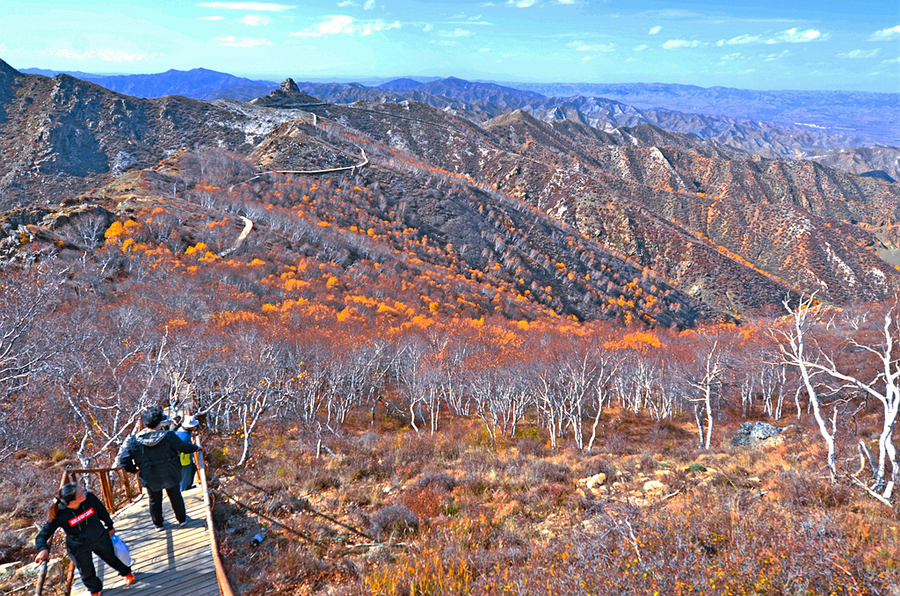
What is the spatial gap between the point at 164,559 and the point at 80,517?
170cm

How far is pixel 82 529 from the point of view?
6.34 metres

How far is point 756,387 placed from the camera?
40.8m

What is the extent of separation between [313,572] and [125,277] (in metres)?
40.0

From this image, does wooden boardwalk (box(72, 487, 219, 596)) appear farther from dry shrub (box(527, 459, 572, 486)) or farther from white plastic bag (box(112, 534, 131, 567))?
dry shrub (box(527, 459, 572, 486))

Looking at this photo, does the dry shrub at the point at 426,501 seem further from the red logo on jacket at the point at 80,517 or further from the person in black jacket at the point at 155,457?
the red logo on jacket at the point at 80,517

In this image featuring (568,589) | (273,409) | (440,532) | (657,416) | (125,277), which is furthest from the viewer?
(125,277)

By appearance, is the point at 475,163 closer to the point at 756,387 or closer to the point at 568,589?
the point at 756,387

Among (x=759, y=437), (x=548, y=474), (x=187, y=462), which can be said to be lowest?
(x=759, y=437)

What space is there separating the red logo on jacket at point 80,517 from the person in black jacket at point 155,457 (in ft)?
3.49

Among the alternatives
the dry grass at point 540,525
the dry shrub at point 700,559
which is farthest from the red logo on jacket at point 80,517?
the dry shrub at point 700,559

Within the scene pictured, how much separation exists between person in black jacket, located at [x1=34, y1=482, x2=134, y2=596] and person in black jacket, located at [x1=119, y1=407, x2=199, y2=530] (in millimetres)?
984

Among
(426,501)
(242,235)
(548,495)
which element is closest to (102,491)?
(426,501)

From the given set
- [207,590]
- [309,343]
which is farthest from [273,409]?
[207,590]

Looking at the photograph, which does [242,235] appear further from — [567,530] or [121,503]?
[567,530]
